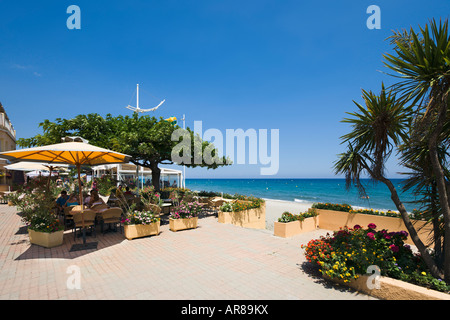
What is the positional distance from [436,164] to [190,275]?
14.5ft

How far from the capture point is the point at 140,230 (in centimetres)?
656

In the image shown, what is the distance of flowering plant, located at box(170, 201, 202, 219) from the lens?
7647 millimetres

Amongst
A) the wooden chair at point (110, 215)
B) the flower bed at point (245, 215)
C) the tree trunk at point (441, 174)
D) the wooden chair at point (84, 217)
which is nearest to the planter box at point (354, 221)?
the flower bed at point (245, 215)

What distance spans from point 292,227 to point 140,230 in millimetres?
4960

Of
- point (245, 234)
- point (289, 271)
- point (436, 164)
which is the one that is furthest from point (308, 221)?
point (436, 164)

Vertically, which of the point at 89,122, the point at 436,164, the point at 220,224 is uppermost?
the point at 89,122

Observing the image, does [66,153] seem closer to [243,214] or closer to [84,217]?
[84,217]

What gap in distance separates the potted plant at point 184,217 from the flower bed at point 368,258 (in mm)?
4340

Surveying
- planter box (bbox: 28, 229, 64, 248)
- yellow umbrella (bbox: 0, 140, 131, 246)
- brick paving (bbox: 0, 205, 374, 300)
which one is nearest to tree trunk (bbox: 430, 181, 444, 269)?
brick paving (bbox: 0, 205, 374, 300)

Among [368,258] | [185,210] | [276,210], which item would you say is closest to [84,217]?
[185,210]

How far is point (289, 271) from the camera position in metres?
4.48

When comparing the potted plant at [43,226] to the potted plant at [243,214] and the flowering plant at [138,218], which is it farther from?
the potted plant at [243,214]

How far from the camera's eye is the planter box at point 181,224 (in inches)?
293
